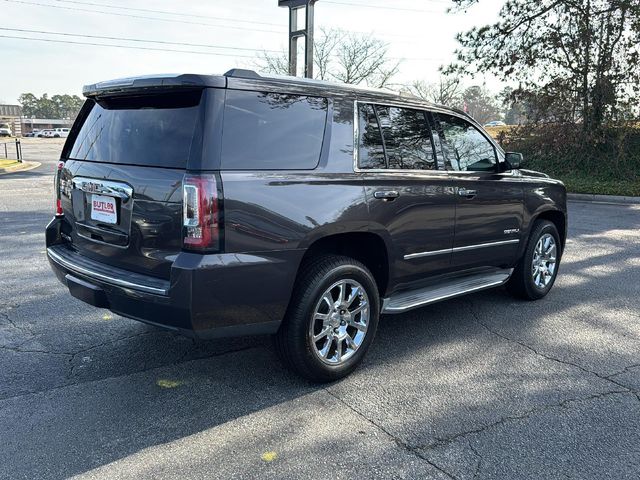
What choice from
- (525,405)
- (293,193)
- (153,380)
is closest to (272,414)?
(153,380)

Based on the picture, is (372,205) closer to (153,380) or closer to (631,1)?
(153,380)

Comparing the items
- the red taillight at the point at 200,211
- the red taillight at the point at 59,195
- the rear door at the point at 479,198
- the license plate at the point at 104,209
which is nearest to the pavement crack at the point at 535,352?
the rear door at the point at 479,198

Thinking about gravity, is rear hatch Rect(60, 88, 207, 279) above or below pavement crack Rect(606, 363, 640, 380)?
above

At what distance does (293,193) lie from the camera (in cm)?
322

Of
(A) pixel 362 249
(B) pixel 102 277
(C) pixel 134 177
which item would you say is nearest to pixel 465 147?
(A) pixel 362 249

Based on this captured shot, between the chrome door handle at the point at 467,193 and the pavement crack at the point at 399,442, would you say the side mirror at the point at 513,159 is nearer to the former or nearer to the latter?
the chrome door handle at the point at 467,193

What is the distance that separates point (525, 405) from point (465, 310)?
6.16 ft

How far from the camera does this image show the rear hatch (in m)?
3.01

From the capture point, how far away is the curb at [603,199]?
45.9 ft

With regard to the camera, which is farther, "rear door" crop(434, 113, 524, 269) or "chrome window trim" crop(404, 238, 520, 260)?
"rear door" crop(434, 113, 524, 269)

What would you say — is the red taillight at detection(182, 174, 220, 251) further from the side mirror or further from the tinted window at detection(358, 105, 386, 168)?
the side mirror

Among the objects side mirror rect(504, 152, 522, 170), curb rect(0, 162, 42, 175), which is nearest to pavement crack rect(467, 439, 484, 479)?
side mirror rect(504, 152, 522, 170)

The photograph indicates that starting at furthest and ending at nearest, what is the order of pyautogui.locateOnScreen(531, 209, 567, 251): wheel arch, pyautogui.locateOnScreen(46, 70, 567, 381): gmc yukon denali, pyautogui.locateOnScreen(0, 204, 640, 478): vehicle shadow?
pyautogui.locateOnScreen(531, 209, 567, 251): wheel arch, pyautogui.locateOnScreen(46, 70, 567, 381): gmc yukon denali, pyautogui.locateOnScreen(0, 204, 640, 478): vehicle shadow

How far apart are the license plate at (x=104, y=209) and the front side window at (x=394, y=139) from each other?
1.64m
